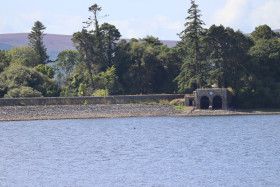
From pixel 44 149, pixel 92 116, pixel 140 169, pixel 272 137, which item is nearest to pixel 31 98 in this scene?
pixel 92 116

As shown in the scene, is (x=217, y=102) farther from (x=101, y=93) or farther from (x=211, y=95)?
(x=101, y=93)

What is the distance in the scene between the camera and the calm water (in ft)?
136

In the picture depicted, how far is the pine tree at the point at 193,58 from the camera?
102875mm

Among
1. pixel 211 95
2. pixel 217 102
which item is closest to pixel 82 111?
pixel 211 95

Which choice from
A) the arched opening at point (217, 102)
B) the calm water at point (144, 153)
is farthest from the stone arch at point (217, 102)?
the calm water at point (144, 153)

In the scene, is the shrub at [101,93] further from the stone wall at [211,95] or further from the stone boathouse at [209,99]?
the stone wall at [211,95]

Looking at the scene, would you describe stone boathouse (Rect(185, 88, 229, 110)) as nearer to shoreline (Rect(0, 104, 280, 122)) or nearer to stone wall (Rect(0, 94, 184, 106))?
shoreline (Rect(0, 104, 280, 122))

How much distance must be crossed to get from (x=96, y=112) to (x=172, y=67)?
79.2 feet

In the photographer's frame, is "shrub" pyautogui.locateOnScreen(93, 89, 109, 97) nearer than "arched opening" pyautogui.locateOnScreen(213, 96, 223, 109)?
No

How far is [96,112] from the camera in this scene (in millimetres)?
98562

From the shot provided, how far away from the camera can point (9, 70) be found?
113 m

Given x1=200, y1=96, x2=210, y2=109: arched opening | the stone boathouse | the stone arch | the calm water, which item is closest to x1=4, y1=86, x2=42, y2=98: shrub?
the calm water

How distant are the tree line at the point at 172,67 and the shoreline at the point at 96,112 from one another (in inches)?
280

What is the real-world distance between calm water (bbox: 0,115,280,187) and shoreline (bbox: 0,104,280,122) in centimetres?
813
